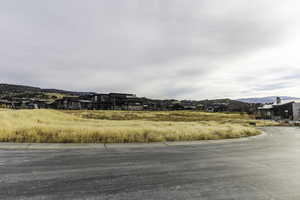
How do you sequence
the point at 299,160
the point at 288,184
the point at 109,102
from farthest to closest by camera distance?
1. the point at 109,102
2. the point at 299,160
3. the point at 288,184

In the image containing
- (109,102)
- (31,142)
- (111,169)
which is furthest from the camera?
(109,102)

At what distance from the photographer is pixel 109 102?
99438 mm

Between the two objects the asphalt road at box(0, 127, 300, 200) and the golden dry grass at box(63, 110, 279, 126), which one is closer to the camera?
the asphalt road at box(0, 127, 300, 200)

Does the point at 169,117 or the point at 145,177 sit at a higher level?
the point at 145,177

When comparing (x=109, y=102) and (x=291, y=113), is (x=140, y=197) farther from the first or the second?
(x=109, y=102)

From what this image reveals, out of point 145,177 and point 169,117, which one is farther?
point 169,117

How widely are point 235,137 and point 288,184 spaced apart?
10405 mm

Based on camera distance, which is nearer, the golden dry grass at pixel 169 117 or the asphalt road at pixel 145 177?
Answer: the asphalt road at pixel 145 177

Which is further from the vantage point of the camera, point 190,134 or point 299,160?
point 190,134

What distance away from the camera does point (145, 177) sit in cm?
501

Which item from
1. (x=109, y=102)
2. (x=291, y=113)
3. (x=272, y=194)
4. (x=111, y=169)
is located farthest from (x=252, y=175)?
(x=109, y=102)

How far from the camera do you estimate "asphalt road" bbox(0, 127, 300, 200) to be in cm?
396

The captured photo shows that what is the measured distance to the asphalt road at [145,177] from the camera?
13.0 feet

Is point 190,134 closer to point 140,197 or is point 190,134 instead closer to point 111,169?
point 111,169
